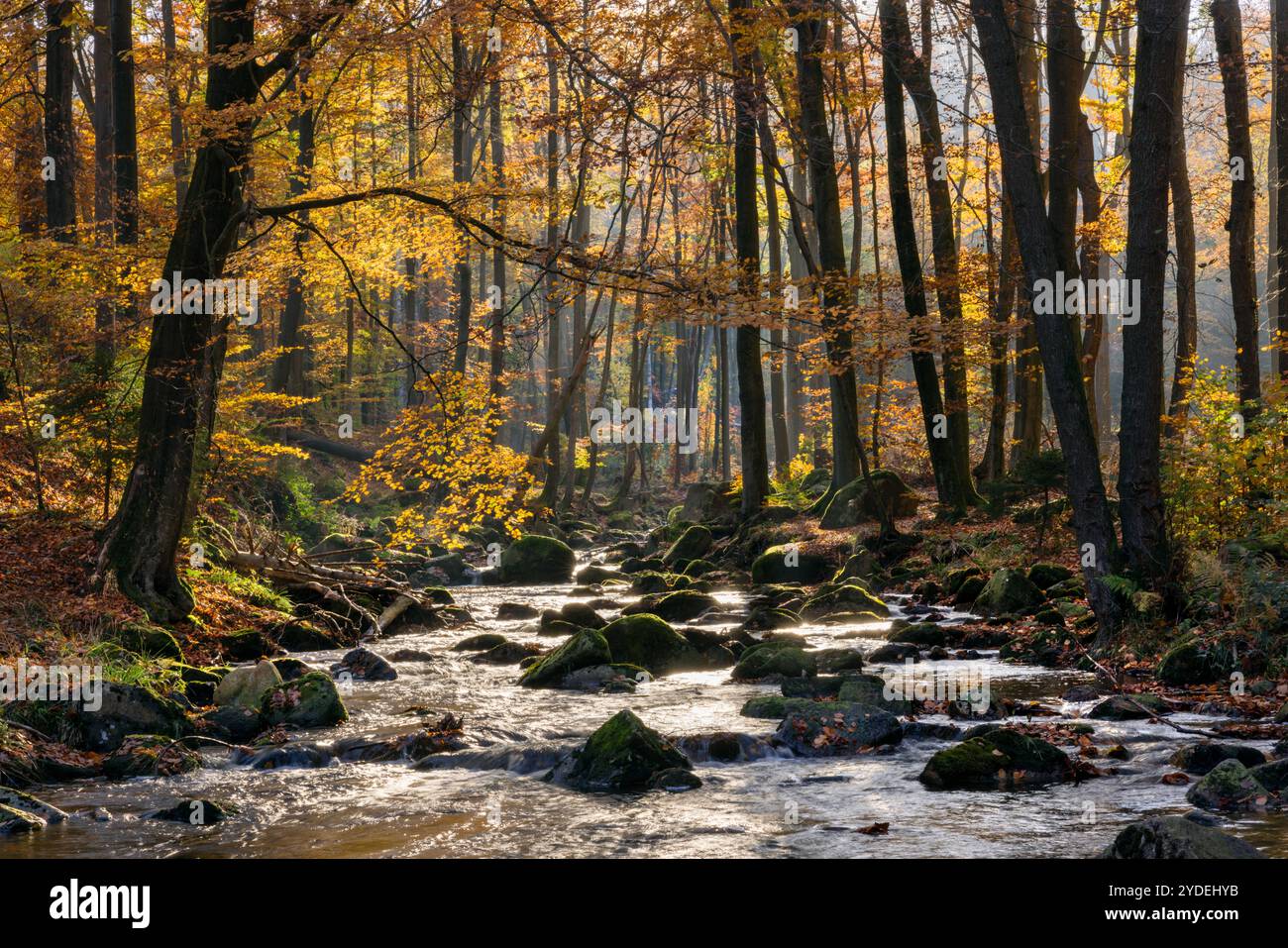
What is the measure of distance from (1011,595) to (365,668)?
723cm

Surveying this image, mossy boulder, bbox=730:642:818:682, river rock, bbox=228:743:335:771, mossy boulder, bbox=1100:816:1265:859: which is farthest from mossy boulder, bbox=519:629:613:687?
mossy boulder, bbox=1100:816:1265:859

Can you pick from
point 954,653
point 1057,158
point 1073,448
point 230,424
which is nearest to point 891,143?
point 1057,158

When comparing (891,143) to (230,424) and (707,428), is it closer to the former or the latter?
(230,424)

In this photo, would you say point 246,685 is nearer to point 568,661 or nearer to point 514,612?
point 568,661

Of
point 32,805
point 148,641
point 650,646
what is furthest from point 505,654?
point 32,805

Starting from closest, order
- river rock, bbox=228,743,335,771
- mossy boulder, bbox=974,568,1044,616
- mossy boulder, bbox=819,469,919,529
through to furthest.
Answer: river rock, bbox=228,743,335,771
mossy boulder, bbox=974,568,1044,616
mossy boulder, bbox=819,469,919,529

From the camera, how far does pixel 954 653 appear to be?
35.5 ft

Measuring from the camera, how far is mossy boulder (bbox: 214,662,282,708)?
355 inches

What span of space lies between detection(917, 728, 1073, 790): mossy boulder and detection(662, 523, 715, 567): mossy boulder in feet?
44.4

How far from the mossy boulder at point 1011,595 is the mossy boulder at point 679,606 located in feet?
11.9

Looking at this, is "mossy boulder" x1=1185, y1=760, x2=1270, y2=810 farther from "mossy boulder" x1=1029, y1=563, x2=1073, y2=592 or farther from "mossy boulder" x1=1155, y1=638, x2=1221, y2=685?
"mossy boulder" x1=1029, y1=563, x2=1073, y2=592

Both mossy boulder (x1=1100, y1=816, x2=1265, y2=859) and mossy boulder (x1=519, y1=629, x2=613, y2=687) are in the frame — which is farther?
mossy boulder (x1=519, y1=629, x2=613, y2=687)

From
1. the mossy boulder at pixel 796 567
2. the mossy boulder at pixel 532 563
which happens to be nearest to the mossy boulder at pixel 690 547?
the mossy boulder at pixel 532 563

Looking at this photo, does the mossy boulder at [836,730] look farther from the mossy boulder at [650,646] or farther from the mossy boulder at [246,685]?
the mossy boulder at [246,685]
